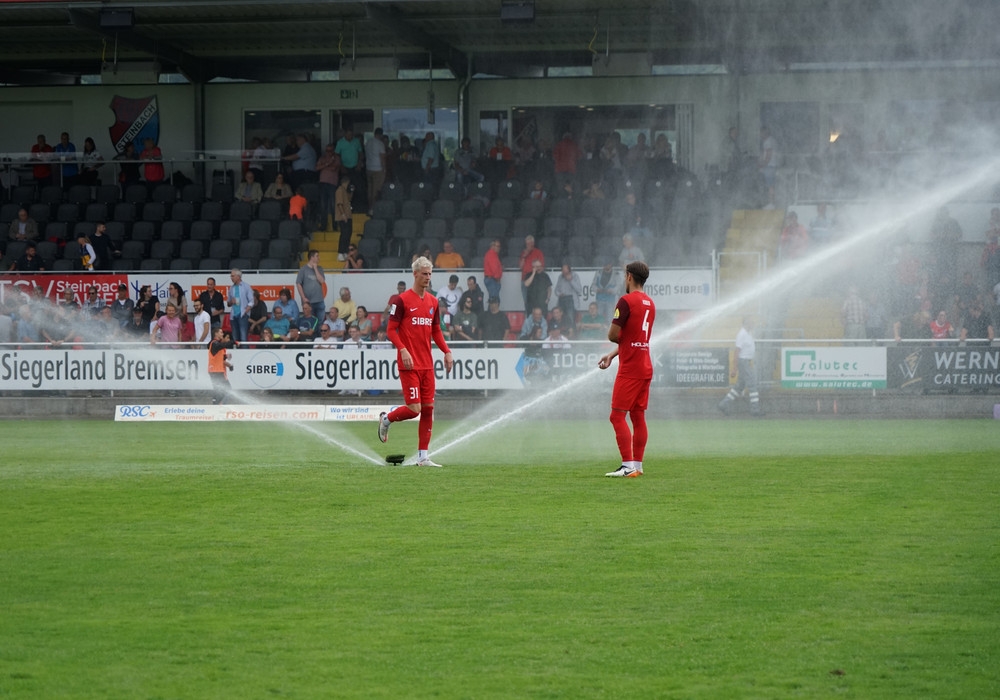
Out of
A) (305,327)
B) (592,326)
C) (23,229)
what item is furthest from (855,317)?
(23,229)

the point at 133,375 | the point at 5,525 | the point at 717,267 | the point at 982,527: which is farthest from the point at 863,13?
the point at 5,525

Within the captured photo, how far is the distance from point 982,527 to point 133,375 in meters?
18.1

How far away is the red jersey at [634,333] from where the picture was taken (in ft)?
38.1

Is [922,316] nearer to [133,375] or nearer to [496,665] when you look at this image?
[133,375]

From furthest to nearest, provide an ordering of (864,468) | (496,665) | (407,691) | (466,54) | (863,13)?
(466,54) → (863,13) → (864,468) → (496,665) → (407,691)

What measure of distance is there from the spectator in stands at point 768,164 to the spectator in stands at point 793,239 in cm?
158

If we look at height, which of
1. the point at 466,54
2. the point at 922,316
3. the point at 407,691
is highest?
the point at 466,54

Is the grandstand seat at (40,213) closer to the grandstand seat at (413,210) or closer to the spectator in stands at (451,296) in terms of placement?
the grandstand seat at (413,210)

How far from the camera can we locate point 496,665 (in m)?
5.52

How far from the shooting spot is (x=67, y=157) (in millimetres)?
31266

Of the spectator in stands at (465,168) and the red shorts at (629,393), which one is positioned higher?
the spectator in stands at (465,168)

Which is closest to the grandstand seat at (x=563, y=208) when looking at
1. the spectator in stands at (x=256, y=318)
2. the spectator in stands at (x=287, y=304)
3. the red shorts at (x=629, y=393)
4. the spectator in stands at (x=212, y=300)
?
the spectator in stands at (x=287, y=304)

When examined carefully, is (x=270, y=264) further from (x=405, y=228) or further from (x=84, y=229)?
(x=84, y=229)

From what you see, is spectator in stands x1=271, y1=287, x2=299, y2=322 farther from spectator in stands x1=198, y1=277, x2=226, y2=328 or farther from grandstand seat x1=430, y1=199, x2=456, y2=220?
grandstand seat x1=430, y1=199, x2=456, y2=220
